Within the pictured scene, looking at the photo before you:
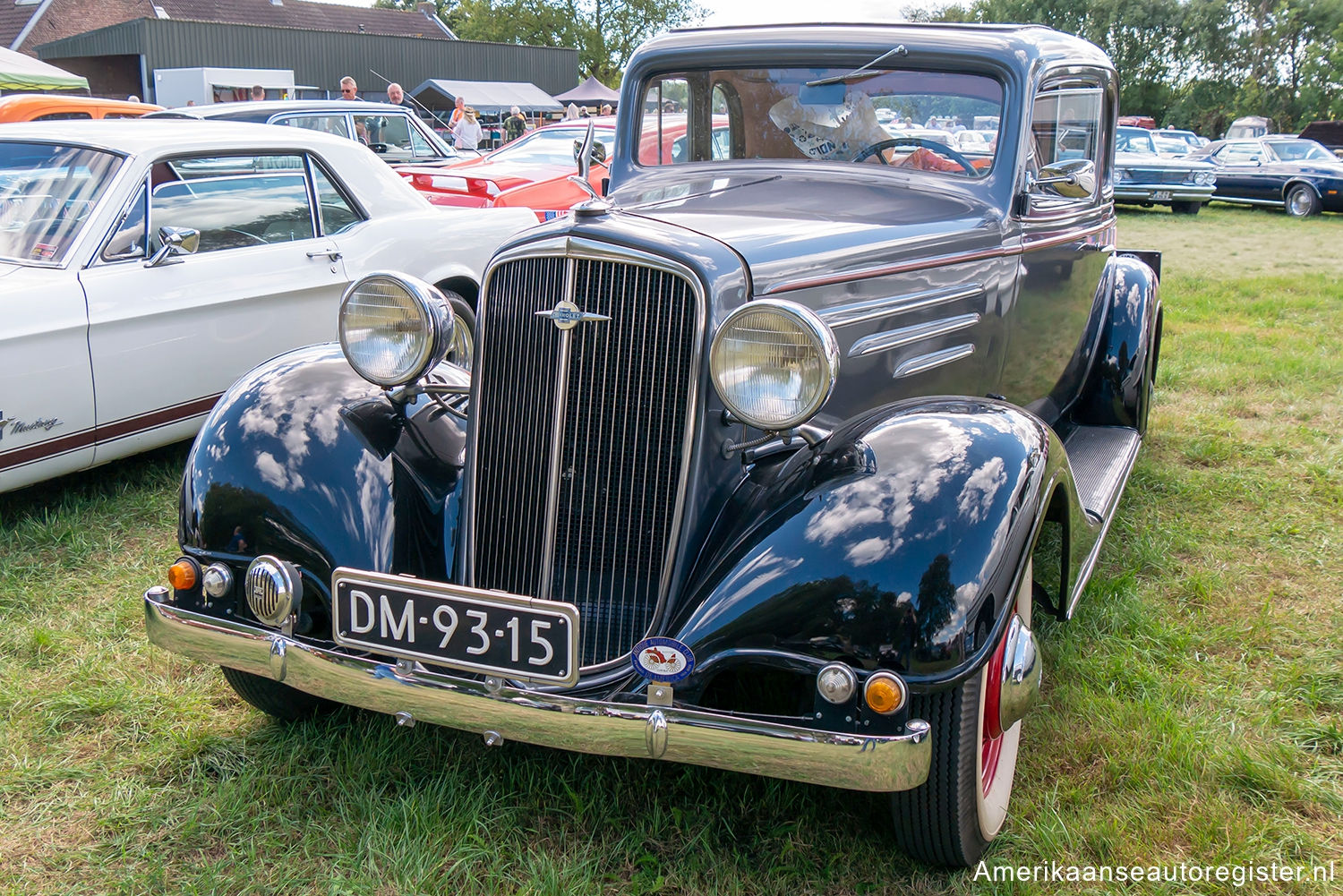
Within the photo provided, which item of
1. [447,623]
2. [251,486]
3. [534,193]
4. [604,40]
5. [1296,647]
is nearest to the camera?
[447,623]

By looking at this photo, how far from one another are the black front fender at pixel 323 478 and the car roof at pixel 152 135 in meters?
2.30

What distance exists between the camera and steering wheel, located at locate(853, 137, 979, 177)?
335cm

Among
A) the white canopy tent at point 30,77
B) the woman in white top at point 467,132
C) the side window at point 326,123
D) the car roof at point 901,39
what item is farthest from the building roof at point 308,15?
the car roof at point 901,39

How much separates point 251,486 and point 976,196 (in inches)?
92.1

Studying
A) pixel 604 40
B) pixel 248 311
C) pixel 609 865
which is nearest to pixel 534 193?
pixel 248 311

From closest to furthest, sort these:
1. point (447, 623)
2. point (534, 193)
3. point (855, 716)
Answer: point (855, 716) < point (447, 623) < point (534, 193)

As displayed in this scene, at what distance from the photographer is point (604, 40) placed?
5347 cm

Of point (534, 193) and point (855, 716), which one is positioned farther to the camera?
point (534, 193)

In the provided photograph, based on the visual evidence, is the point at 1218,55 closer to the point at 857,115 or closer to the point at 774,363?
the point at 857,115

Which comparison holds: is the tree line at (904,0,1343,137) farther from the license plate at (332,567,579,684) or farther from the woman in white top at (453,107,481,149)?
the license plate at (332,567,579,684)

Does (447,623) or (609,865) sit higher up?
(447,623)

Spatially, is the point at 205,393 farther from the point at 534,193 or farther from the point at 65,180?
the point at 534,193

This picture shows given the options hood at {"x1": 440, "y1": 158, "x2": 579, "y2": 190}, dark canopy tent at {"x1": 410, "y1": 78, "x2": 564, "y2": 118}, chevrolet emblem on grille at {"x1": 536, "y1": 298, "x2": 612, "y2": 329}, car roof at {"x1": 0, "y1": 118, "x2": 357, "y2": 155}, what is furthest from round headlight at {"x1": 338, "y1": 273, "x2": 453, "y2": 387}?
dark canopy tent at {"x1": 410, "y1": 78, "x2": 564, "y2": 118}

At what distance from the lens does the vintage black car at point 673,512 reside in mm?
1957
